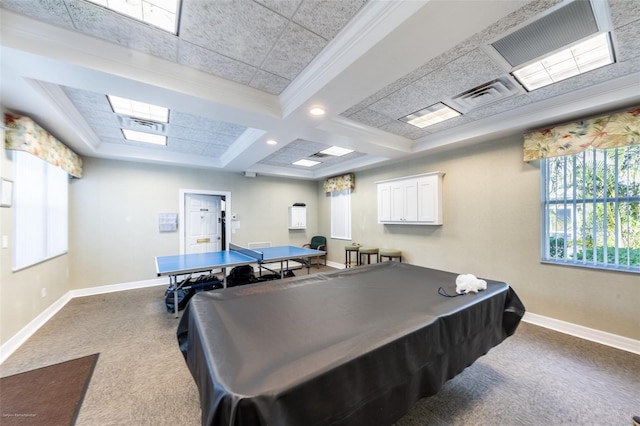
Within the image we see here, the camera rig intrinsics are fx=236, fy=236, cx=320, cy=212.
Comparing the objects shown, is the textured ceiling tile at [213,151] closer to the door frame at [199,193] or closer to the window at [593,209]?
the door frame at [199,193]

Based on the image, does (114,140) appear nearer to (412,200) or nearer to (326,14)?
(326,14)

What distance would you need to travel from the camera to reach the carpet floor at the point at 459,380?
1.70 m

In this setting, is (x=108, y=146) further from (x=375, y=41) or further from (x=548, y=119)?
(x=548, y=119)

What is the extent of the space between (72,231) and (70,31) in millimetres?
3881

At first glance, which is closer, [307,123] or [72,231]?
[307,123]

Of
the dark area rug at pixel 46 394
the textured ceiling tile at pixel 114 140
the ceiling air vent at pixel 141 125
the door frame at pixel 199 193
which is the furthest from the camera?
the door frame at pixel 199 193

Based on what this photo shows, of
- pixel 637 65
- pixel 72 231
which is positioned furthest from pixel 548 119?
pixel 72 231

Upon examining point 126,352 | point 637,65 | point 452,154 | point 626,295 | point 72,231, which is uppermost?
point 637,65

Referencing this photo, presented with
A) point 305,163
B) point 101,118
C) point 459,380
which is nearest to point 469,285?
point 459,380

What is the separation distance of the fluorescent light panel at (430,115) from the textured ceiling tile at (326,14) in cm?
173

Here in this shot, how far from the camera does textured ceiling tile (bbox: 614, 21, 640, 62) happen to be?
5.65 feet

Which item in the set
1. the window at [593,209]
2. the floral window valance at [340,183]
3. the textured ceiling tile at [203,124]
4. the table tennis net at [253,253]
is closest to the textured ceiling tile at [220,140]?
the textured ceiling tile at [203,124]

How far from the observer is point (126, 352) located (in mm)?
2504

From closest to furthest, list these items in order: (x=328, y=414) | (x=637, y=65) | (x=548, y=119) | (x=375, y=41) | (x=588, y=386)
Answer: (x=328, y=414)
(x=375, y=41)
(x=588, y=386)
(x=637, y=65)
(x=548, y=119)
